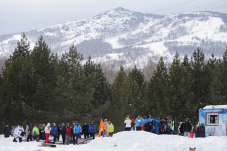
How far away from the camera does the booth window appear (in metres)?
22.7

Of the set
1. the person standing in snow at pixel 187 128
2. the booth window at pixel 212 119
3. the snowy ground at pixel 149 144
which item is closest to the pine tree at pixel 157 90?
the booth window at pixel 212 119

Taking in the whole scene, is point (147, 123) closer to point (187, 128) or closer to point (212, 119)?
point (187, 128)

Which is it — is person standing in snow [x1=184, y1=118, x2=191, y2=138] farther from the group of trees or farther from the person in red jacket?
the person in red jacket

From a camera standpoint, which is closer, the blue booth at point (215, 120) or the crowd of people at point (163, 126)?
the crowd of people at point (163, 126)

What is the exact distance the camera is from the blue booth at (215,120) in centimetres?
2220

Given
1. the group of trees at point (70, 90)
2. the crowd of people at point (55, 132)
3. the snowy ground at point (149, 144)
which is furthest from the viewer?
the group of trees at point (70, 90)

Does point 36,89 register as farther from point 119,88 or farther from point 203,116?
point 203,116

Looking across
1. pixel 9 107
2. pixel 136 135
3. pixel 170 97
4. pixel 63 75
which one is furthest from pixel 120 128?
pixel 136 135

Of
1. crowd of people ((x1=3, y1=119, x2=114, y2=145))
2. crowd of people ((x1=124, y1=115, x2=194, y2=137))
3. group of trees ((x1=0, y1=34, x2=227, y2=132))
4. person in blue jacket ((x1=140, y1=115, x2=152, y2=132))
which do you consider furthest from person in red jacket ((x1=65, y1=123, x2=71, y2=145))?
person in blue jacket ((x1=140, y1=115, x2=152, y2=132))

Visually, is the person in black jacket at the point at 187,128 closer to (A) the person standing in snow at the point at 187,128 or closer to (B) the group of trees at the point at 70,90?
(A) the person standing in snow at the point at 187,128

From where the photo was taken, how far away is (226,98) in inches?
1236

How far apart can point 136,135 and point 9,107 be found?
16.3m

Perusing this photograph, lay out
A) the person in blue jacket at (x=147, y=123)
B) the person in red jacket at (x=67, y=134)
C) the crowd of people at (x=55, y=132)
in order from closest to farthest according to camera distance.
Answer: the crowd of people at (x=55, y=132) < the person in red jacket at (x=67, y=134) < the person in blue jacket at (x=147, y=123)

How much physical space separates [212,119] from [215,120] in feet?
0.85
